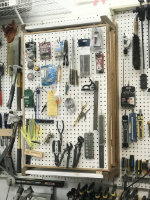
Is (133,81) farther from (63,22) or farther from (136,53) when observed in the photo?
(63,22)

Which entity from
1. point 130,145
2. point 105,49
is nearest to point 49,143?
point 130,145

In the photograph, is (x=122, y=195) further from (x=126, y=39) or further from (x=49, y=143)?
(x=126, y=39)

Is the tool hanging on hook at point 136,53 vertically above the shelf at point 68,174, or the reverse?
the tool hanging on hook at point 136,53

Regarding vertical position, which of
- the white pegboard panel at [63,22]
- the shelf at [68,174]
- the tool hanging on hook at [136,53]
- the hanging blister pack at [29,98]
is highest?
the white pegboard panel at [63,22]

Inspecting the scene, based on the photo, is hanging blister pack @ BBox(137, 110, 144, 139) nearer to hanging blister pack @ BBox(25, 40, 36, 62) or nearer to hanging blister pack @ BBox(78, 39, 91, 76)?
hanging blister pack @ BBox(78, 39, 91, 76)

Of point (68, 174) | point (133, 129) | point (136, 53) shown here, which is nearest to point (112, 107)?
point (133, 129)

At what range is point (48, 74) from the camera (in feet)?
7.98

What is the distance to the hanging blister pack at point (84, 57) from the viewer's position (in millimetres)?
2338

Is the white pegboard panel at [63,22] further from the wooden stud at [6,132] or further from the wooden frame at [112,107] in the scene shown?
the wooden stud at [6,132]

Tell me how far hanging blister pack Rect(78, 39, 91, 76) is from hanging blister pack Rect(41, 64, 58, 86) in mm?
211

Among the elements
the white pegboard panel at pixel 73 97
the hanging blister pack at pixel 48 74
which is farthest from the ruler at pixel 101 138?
the hanging blister pack at pixel 48 74

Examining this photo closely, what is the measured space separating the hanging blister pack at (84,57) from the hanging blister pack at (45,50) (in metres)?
0.25

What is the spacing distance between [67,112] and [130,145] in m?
0.56

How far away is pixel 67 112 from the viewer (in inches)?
94.3
